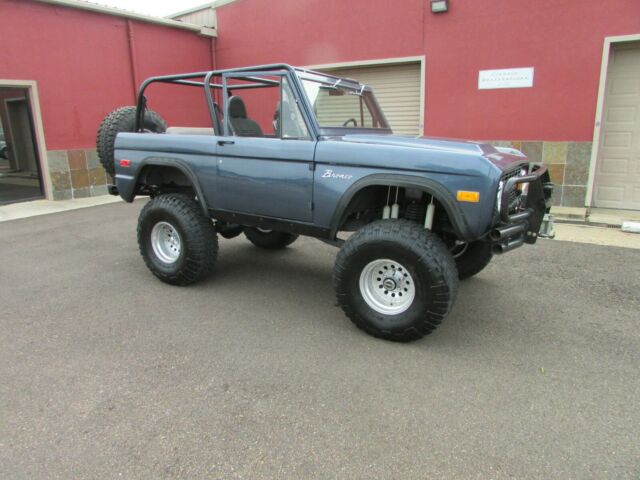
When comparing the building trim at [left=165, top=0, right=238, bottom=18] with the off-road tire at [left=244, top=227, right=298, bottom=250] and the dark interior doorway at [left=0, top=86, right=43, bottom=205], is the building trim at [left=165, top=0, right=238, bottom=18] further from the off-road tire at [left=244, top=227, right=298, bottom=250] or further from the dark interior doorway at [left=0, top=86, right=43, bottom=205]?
the off-road tire at [left=244, top=227, right=298, bottom=250]

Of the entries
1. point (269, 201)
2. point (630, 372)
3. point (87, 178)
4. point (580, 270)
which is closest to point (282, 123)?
point (269, 201)

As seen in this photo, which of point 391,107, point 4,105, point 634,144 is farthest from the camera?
point 4,105

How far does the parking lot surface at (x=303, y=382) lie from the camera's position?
228 centimetres

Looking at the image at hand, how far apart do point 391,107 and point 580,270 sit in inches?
231

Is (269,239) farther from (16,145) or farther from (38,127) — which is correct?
(16,145)

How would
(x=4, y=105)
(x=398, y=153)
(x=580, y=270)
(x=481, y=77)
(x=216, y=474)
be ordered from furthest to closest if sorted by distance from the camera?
(x=4, y=105) → (x=481, y=77) → (x=580, y=270) → (x=398, y=153) → (x=216, y=474)

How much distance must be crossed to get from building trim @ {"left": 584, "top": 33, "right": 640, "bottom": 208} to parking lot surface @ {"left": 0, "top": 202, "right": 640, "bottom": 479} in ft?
11.7

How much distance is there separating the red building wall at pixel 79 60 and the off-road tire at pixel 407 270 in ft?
28.2

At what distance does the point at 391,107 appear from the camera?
988 centimetres

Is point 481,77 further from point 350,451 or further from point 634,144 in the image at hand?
point 350,451

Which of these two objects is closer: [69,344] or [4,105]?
[69,344]

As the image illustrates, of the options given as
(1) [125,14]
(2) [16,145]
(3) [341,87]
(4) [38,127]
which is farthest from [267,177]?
(2) [16,145]

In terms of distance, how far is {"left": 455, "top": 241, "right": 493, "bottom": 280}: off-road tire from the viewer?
449 centimetres

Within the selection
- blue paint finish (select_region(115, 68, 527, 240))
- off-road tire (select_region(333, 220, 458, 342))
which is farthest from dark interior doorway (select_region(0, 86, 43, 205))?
off-road tire (select_region(333, 220, 458, 342))
